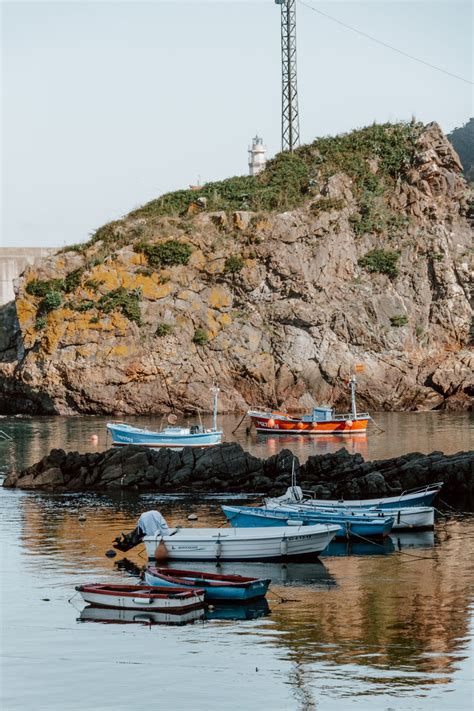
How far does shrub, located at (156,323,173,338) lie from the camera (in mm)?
97438

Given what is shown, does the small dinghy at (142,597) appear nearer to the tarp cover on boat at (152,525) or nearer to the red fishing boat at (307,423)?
the tarp cover on boat at (152,525)

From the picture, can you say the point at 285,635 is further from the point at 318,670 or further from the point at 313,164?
the point at 313,164

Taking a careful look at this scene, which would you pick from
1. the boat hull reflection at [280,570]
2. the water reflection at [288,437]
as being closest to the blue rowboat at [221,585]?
the boat hull reflection at [280,570]

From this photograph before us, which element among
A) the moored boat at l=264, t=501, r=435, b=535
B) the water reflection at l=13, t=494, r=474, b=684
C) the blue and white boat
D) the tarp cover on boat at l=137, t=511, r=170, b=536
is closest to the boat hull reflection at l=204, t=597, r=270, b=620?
the water reflection at l=13, t=494, r=474, b=684

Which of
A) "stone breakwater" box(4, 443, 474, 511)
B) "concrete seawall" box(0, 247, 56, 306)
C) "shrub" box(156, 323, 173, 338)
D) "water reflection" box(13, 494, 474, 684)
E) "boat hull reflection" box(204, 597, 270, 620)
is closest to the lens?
"water reflection" box(13, 494, 474, 684)

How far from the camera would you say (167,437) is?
72.6m

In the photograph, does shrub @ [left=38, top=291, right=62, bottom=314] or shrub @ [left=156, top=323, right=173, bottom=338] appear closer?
shrub @ [left=156, top=323, right=173, bottom=338]

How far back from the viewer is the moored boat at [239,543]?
3816 centimetres

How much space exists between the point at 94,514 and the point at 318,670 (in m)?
22.8

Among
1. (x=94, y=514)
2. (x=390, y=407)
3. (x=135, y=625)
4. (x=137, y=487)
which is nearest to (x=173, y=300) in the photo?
(x=390, y=407)

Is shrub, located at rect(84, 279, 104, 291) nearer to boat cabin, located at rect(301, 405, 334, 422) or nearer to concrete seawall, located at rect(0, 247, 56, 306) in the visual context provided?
concrete seawall, located at rect(0, 247, 56, 306)

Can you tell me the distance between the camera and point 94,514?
48000 millimetres

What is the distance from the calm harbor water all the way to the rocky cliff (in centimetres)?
5117

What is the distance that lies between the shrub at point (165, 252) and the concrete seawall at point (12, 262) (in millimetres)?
19206
